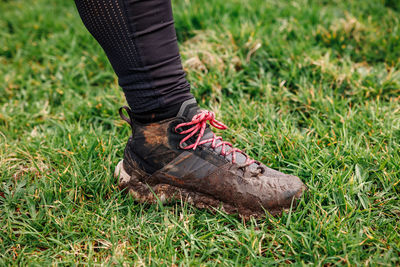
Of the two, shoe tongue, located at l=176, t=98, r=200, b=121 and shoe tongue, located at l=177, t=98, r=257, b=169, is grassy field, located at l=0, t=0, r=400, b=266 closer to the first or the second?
shoe tongue, located at l=177, t=98, r=257, b=169

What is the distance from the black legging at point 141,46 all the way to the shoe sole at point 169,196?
1.23 ft

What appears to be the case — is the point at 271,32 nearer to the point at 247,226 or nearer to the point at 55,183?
the point at 247,226

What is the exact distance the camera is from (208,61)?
2555 mm

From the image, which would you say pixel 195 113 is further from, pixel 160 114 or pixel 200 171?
pixel 200 171

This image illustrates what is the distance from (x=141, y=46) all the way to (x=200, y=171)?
0.60 meters

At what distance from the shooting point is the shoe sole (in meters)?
1.52

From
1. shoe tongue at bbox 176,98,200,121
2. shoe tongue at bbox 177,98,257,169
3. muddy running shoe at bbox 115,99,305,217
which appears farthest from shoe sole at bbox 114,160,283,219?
shoe tongue at bbox 176,98,200,121

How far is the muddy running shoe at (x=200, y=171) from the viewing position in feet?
4.86

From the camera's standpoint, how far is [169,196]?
1586 mm

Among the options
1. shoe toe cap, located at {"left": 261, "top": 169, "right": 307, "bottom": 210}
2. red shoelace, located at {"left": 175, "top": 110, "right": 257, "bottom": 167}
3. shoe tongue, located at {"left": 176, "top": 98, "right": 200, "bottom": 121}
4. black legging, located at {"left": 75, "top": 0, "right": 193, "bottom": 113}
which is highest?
black legging, located at {"left": 75, "top": 0, "right": 193, "bottom": 113}

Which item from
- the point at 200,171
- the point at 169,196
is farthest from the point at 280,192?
the point at 169,196

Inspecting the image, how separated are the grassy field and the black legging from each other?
529 mm

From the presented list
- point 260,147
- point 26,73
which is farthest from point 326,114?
point 26,73

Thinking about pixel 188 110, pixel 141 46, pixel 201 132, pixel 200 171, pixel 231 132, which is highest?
pixel 141 46
